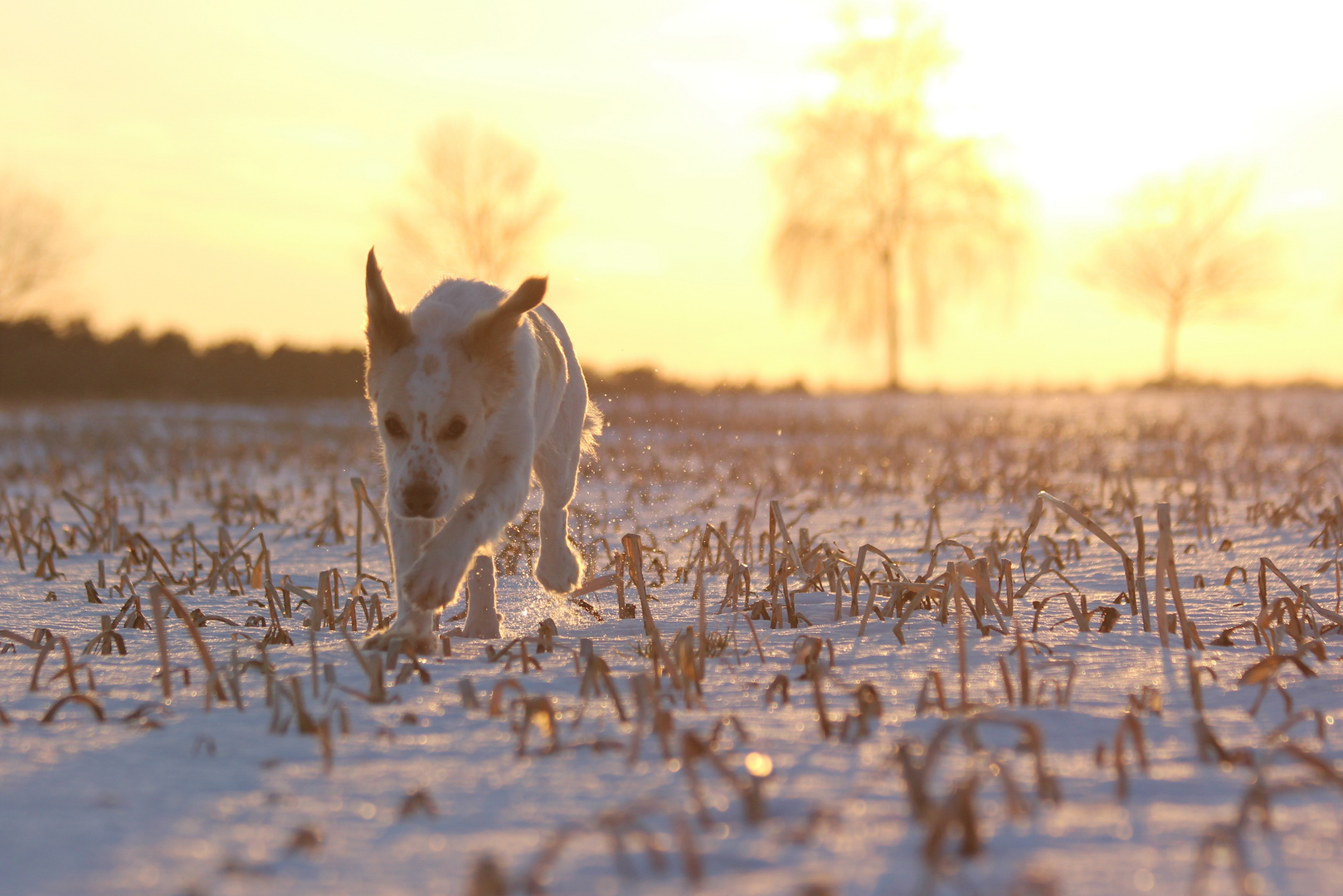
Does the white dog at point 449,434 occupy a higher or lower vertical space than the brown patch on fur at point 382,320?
lower

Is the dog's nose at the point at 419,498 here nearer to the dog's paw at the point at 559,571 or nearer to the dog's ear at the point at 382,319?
the dog's ear at the point at 382,319

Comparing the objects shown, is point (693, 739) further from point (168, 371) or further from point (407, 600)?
point (168, 371)

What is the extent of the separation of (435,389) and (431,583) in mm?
644

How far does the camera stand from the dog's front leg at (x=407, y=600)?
A: 3.23m

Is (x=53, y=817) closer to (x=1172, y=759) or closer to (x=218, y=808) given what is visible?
(x=218, y=808)

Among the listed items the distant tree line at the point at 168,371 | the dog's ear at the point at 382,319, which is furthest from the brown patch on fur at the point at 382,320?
the distant tree line at the point at 168,371

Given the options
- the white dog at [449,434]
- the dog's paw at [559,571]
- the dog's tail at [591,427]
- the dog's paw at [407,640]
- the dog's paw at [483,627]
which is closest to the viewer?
the dog's paw at [407,640]

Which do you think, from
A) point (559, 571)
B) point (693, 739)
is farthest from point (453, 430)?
point (693, 739)

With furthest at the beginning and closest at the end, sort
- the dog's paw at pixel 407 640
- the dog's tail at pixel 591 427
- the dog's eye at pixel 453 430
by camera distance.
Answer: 1. the dog's tail at pixel 591 427
2. the dog's eye at pixel 453 430
3. the dog's paw at pixel 407 640

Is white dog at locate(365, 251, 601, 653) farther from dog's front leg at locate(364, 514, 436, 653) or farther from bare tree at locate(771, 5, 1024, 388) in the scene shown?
bare tree at locate(771, 5, 1024, 388)

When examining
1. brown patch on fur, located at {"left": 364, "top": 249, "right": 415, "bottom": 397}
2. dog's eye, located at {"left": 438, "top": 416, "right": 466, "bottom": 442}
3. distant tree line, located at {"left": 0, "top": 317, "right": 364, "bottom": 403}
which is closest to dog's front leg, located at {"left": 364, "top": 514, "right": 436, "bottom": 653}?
dog's eye, located at {"left": 438, "top": 416, "right": 466, "bottom": 442}

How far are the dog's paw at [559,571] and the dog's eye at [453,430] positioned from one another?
1236 millimetres

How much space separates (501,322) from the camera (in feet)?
11.9

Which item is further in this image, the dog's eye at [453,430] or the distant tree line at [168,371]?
the distant tree line at [168,371]
